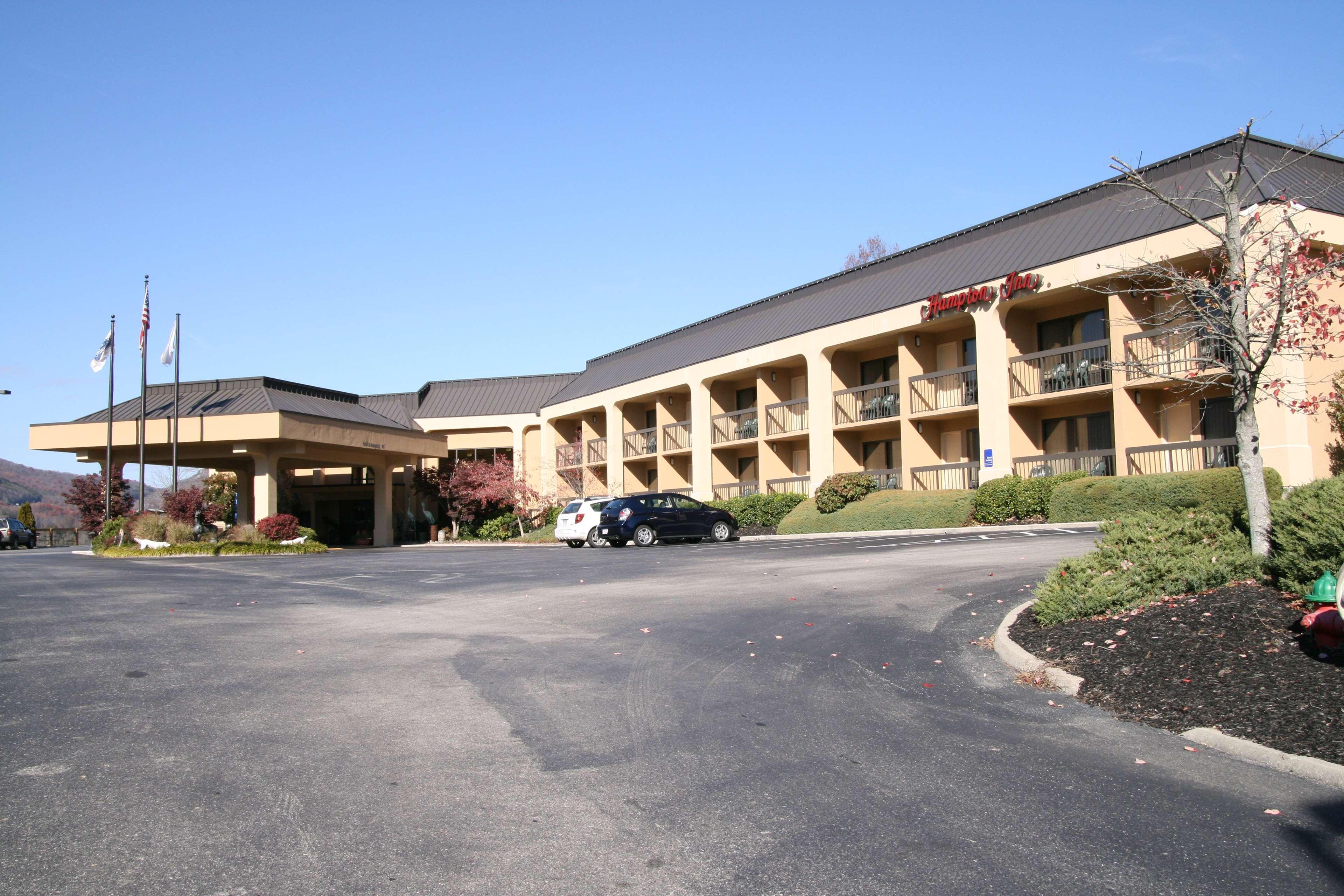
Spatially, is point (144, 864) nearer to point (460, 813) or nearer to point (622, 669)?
point (460, 813)

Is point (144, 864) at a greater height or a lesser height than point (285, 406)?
lesser

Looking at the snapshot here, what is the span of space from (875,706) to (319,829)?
4.30m

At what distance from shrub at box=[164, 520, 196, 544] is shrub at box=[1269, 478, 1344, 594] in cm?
3058

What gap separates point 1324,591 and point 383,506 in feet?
140

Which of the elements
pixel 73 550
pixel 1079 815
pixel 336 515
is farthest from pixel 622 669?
pixel 336 515

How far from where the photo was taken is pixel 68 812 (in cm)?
496

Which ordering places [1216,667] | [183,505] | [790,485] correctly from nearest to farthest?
1. [1216,667]
2. [790,485]
3. [183,505]

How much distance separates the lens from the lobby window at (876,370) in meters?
36.2

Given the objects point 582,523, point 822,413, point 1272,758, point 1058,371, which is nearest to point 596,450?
point 822,413

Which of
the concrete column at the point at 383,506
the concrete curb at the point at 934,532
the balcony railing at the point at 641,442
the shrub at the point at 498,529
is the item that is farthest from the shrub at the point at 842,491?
the concrete column at the point at 383,506

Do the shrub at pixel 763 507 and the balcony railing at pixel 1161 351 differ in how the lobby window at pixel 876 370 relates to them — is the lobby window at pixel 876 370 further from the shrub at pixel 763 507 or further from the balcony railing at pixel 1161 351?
the balcony railing at pixel 1161 351

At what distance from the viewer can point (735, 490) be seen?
42.2m

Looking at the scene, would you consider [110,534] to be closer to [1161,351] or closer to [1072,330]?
[1072,330]

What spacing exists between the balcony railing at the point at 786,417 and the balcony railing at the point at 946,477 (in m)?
5.95
